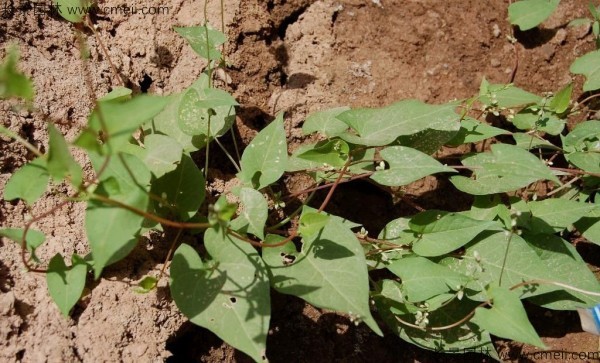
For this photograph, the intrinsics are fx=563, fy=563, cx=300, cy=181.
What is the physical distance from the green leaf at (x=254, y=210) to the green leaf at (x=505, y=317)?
0.75m

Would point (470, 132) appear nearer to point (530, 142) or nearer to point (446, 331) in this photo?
point (530, 142)

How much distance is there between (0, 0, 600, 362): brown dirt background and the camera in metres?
1.84

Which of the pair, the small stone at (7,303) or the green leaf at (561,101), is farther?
the green leaf at (561,101)

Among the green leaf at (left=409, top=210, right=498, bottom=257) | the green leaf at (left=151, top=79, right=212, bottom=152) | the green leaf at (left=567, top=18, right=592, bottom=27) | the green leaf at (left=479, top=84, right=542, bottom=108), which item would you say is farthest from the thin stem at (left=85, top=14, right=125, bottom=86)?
the green leaf at (left=567, top=18, right=592, bottom=27)

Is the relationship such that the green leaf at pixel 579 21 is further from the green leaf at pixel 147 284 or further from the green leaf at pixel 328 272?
the green leaf at pixel 147 284

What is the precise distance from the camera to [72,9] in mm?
2174

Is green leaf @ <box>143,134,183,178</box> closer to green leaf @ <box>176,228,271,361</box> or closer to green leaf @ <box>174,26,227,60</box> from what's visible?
green leaf @ <box>176,228,271,361</box>

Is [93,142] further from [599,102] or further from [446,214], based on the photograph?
[599,102]

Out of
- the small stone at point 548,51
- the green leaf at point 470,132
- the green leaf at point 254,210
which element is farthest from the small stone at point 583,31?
the green leaf at point 254,210

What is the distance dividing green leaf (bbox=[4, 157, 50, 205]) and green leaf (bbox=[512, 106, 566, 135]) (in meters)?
1.87

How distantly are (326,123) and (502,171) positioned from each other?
68 cm

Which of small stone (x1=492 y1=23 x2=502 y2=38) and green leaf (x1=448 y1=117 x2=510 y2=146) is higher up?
small stone (x1=492 y1=23 x2=502 y2=38)

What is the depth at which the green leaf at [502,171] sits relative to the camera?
77.8 inches

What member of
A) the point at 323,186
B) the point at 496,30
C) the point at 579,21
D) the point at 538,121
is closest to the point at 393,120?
the point at 323,186
